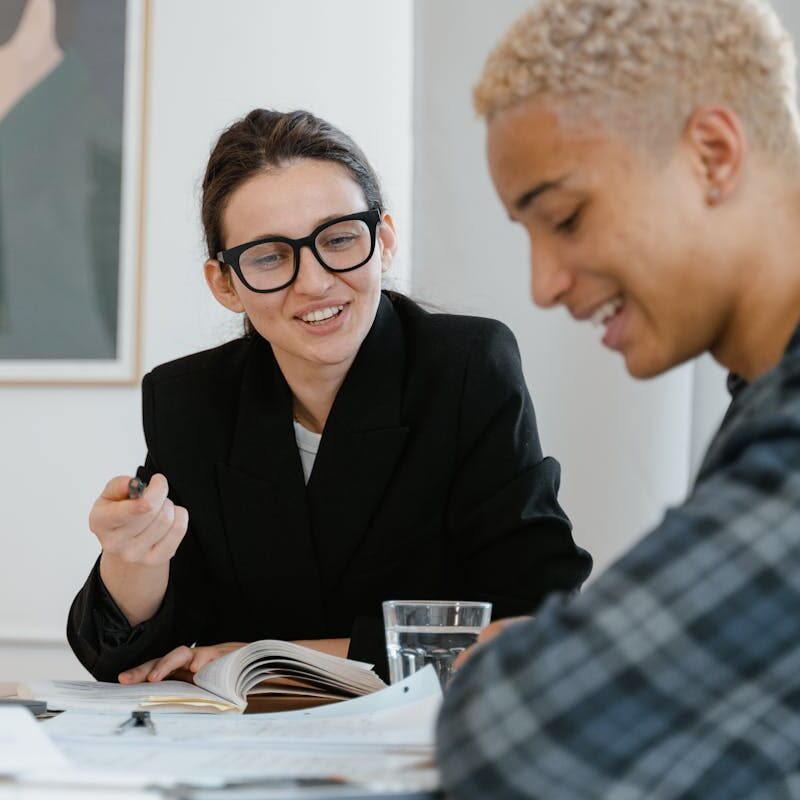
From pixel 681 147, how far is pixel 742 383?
0.87ft

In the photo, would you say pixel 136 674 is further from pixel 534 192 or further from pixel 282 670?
pixel 534 192

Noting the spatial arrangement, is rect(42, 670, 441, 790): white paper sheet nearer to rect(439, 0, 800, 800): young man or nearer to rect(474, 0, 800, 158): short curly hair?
rect(439, 0, 800, 800): young man

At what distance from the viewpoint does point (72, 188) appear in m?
2.84

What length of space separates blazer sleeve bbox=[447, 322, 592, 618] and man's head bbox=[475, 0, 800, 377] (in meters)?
0.73

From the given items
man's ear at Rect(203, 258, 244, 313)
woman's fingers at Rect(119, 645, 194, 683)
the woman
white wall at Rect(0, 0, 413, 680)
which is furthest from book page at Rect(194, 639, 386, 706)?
white wall at Rect(0, 0, 413, 680)

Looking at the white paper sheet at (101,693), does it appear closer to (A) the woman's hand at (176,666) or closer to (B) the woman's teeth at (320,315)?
(A) the woman's hand at (176,666)

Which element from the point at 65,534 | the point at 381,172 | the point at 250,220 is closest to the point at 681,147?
the point at 250,220

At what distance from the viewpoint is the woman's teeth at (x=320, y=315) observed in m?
1.64

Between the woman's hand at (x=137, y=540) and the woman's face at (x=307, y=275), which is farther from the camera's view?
the woman's face at (x=307, y=275)

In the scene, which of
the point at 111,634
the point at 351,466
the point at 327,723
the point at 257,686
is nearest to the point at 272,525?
the point at 351,466

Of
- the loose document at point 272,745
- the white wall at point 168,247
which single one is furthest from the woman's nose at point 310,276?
the white wall at point 168,247

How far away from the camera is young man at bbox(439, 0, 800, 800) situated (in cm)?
64

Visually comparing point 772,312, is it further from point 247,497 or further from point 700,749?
point 247,497

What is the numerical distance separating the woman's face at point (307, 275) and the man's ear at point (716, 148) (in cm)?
85
